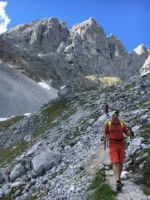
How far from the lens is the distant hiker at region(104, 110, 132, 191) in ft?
54.8

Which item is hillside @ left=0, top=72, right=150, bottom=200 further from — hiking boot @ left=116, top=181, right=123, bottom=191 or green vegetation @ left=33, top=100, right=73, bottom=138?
green vegetation @ left=33, top=100, right=73, bottom=138

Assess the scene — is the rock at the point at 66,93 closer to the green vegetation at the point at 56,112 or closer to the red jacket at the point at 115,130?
the green vegetation at the point at 56,112

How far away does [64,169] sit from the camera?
24.2 meters

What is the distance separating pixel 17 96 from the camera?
163000 mm

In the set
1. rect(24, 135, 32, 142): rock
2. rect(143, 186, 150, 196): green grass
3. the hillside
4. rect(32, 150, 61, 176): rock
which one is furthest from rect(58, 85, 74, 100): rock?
rect(143, 186, 150, 196): green grass

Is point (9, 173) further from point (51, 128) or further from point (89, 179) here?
point (51, 128)

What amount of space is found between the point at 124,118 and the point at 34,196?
35.6ft

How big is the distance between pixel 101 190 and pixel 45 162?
8296 mm

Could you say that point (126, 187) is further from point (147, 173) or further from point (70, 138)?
point (70, 138)

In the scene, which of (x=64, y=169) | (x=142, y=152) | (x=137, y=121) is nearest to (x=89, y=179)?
(x=142, y=152)

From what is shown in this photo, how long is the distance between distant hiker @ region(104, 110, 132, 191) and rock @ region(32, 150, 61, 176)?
862 cm

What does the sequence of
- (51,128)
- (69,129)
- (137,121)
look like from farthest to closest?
(51,128) < (69,129) < (137,121)

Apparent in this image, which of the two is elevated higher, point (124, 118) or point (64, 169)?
point (124, 118)

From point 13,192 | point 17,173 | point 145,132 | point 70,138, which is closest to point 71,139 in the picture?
point 70,138
